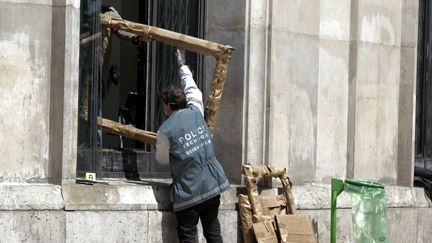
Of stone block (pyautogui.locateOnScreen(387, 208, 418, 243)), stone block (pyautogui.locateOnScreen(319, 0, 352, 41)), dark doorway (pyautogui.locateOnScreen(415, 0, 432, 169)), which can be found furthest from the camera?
dark doorway (pyautogui.locateOnScreen(415, 0, 432, 169))

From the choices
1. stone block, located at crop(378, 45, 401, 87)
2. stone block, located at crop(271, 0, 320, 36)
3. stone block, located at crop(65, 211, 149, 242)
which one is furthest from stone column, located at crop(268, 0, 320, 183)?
stone block, located at crop(65, 211, 149, 242)

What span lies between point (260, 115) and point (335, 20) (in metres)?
1.47

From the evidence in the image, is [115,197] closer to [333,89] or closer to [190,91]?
[190,91]

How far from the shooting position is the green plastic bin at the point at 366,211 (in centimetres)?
1073

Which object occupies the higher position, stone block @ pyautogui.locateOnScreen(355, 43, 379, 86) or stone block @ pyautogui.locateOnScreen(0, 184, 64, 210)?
stone block @ pyautogui.locateOnScreen(355, 43, 379, 86)

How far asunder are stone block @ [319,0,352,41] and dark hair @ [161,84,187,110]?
7.59ft

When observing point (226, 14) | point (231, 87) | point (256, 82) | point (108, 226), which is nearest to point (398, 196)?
point (256, 82)

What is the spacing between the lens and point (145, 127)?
11.5 m

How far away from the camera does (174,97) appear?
10141 millimetres

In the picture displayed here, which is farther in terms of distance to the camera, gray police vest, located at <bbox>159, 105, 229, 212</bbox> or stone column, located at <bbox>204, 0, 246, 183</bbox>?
stone column, located at <bbox>204, 0, 246, 183</bbox>

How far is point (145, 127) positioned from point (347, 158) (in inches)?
85.4

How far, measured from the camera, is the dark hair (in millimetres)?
10141

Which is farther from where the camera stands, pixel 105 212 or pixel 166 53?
pixel 166 53

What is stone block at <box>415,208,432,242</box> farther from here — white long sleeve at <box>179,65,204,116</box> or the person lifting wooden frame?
white long sleeve at <box>179,65,204,116</box>
